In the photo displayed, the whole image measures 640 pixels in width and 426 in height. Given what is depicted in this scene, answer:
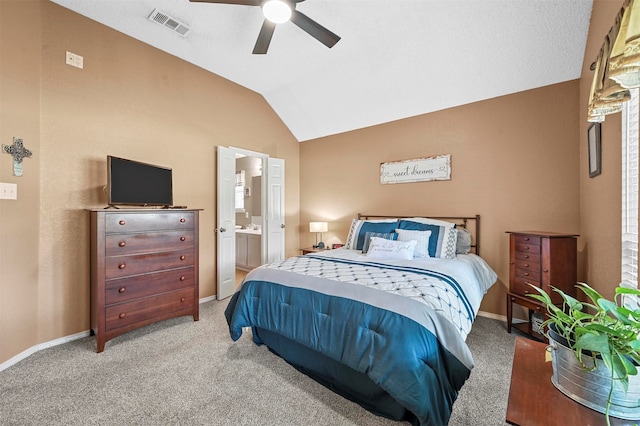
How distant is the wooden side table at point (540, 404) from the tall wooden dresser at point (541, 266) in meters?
1.79

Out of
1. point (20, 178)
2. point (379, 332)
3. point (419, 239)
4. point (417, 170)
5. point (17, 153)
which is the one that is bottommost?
point (379, 332)

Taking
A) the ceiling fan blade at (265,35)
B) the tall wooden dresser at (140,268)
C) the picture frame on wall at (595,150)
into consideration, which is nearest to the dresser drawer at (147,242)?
the tall wooden dresser at (140,268)

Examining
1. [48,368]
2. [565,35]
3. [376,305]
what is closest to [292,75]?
[565,35]

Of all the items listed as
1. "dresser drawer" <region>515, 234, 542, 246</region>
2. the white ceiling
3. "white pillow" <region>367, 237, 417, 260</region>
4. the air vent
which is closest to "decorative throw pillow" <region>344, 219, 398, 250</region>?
"white pillow" <region>367, 237, 417, 260</region>

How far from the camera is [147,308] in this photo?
8.91 feet

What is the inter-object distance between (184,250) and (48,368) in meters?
1.33

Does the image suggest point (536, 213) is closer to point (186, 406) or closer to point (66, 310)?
point (186, 406)

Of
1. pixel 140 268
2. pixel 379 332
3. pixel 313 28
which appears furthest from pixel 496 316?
pixel 140 268

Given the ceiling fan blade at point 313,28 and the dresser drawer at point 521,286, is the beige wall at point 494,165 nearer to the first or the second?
the dresser drawer at point 521,286

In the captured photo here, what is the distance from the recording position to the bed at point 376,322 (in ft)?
5.00

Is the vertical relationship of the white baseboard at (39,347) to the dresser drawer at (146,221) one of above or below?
below

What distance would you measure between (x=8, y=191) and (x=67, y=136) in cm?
71

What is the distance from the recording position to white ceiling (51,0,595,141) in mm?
2518

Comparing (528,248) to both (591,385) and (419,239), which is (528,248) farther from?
(591,385)
